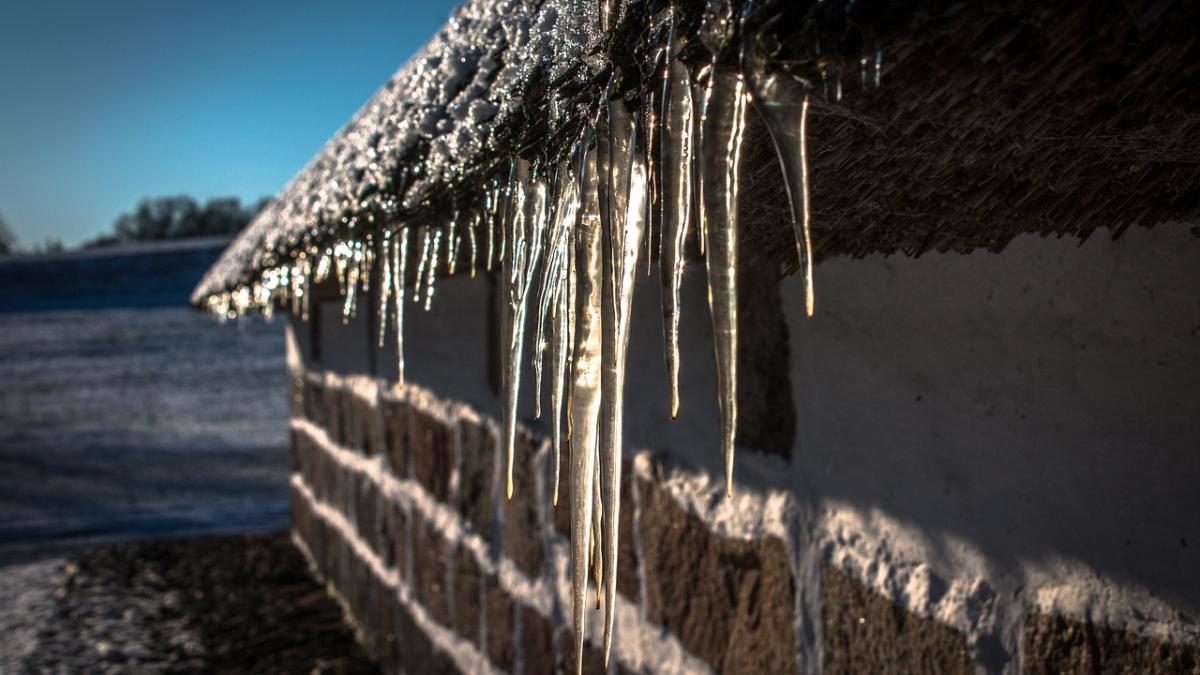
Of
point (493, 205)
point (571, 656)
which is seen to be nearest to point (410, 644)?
point (571, 656)

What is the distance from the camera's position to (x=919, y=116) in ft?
2.00

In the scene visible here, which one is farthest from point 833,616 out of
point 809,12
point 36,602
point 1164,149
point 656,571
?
point 36,602

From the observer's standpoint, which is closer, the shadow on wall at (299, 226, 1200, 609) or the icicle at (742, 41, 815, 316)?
the icicle at (742, 41, 815, 316)

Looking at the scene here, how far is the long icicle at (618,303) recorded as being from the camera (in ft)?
2.36

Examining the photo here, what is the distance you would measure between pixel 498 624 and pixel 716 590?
943 mm

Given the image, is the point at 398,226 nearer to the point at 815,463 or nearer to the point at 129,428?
the point at 815,463

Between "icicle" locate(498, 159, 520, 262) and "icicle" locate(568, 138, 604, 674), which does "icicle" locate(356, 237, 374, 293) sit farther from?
"icicle" locate(568, 138, 604, 674)

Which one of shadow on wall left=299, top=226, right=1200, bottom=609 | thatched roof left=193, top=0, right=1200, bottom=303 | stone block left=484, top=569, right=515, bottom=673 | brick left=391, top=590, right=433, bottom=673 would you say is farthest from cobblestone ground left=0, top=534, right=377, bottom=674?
thatched roof left=193, top=0, right=1200, bottom=303

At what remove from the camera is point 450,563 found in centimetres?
257

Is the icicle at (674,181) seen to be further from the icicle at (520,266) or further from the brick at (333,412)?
the brick at (333,412)

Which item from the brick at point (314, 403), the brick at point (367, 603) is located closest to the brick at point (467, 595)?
the brick at point (367, 603)

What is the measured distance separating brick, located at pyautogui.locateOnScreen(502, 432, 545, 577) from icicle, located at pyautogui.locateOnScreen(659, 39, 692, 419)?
1.40 m

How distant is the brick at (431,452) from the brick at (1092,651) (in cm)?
177

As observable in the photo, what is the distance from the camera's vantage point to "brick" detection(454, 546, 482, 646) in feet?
7.88
